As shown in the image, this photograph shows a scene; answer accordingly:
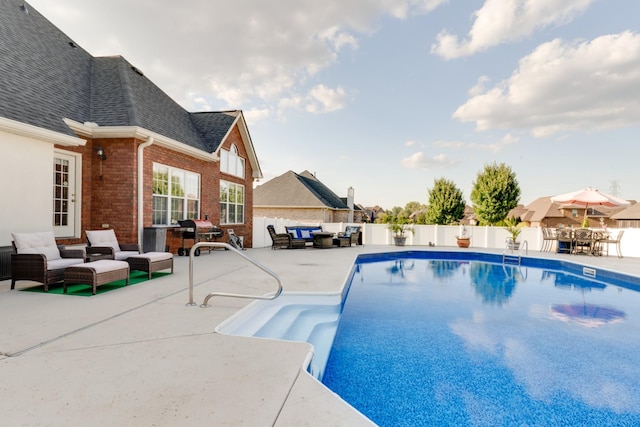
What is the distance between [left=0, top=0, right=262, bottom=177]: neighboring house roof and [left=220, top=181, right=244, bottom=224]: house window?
220 cm

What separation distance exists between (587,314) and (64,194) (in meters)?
12.8

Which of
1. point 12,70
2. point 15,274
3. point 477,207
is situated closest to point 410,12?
point 12,70

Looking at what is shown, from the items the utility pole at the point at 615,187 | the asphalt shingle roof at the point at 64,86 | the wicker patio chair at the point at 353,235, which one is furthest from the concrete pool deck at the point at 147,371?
the utility pole at the point at 615,187

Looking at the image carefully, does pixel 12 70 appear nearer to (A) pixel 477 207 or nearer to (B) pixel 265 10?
(B) pixel 265 10

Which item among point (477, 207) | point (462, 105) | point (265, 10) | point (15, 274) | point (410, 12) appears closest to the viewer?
point (15, 274)

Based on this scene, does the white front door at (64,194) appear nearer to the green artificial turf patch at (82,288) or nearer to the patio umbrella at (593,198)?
the green artificial turf patch at (82,288)

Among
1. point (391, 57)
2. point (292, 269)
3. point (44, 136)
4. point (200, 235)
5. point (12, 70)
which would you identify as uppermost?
point (391, 57)

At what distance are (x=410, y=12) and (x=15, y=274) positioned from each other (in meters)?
15.0

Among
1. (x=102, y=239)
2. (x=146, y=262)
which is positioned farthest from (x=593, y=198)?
(x=102, y=239)

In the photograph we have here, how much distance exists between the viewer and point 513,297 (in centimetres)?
765

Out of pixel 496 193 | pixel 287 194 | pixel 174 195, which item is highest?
pixel 287 194

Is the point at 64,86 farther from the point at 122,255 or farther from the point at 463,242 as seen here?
the point at 463,242

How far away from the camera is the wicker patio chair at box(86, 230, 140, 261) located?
21.9 feet

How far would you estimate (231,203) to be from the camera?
14.7 metres
